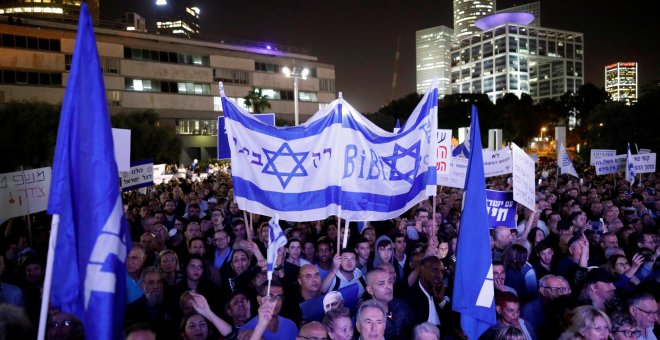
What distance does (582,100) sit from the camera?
8394 cm

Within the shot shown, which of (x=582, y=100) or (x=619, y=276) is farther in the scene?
(x=582, y=100)

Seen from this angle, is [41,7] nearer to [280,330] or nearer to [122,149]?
[122,149]

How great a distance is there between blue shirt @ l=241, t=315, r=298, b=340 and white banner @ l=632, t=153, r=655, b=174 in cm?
1346

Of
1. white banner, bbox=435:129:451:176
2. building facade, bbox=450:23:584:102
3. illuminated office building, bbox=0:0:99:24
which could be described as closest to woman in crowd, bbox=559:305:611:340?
white banner, bbox=435:129:451:176

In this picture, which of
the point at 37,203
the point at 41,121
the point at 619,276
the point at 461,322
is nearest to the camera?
the point at 461,322

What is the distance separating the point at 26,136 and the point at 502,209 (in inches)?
1371

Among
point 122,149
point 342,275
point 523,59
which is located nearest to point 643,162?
point 342,275

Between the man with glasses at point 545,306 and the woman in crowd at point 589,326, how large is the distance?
2.82 feet

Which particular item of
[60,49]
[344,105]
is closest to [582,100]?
[60,49]

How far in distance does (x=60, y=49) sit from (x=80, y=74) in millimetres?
59514

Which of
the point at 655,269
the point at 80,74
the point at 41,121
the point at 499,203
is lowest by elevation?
the point at 655,269

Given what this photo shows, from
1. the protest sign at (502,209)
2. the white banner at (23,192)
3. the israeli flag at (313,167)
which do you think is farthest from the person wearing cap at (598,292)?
the white banner at (23,192)

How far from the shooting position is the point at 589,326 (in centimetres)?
368

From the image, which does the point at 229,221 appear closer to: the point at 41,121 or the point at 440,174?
the point at 440,174
